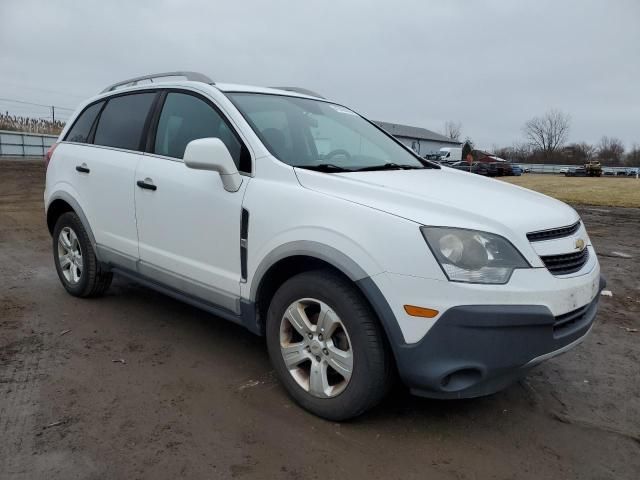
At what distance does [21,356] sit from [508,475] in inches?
123

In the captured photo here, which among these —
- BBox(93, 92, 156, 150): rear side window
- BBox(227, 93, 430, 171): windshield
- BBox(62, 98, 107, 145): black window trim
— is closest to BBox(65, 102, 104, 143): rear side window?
BBox(62, 98, 107, 145): black window trim

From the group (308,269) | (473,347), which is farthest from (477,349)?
(308,269)

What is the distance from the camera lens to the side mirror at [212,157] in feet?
10.0

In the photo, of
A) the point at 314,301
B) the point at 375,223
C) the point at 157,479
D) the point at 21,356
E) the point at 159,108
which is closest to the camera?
the point at 157,479

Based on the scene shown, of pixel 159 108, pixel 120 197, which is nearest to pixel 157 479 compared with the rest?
pixel 120 197

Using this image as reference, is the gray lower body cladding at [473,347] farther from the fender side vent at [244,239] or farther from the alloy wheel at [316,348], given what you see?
the fender side vent at [244,239]

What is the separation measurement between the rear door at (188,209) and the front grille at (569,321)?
1.75m

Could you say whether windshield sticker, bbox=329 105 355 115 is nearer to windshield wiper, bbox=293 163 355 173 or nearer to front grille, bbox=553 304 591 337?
windshield wiper, bbox=293 163 355 173

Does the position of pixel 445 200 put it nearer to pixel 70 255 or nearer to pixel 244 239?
pixel 244 239

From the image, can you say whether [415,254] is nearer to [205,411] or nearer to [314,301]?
[314,301]

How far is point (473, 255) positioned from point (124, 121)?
3158mm

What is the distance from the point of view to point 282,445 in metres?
2.63

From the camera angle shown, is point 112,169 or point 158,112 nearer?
point 158,112

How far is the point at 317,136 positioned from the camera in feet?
11.9
